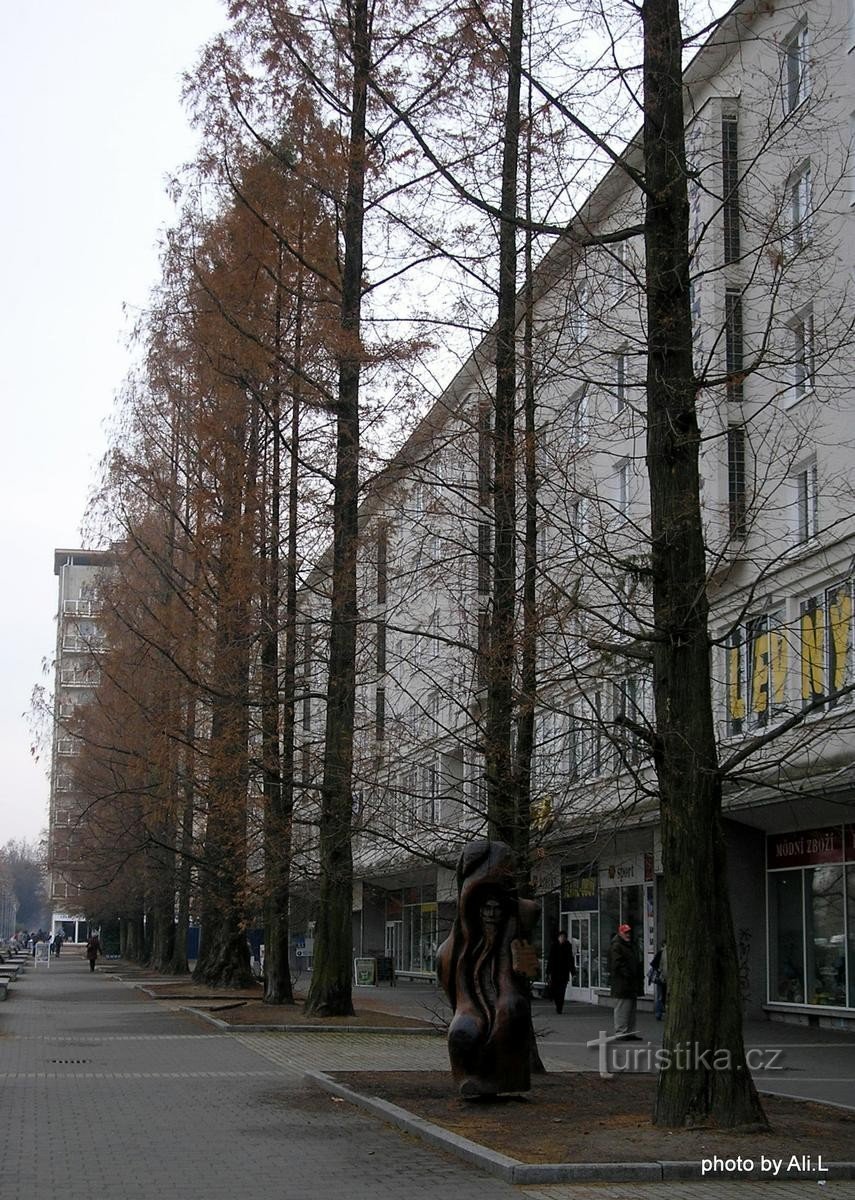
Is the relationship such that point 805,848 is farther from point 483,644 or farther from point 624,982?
point 483,644

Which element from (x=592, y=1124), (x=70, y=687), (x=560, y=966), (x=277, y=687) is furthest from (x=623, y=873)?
(x=70, y=687)

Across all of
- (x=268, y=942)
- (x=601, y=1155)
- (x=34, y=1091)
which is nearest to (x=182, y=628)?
(x=268, y=942)

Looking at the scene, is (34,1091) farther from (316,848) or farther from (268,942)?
(268,942)

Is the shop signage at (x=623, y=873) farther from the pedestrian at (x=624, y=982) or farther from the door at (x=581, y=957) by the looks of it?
the pedestrian at (x=624, y=982)

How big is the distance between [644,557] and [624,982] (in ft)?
31.8

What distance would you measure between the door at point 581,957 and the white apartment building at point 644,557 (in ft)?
9.49

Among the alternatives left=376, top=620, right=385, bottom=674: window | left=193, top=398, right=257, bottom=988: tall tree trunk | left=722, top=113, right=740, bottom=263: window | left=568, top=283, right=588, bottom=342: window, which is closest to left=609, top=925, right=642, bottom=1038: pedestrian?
left=376, top=620, right=385, bottom=674: window

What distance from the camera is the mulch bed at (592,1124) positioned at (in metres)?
9.77

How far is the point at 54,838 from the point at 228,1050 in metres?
43.4

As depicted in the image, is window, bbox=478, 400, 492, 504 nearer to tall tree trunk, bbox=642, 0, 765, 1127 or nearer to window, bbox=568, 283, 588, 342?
window, bbox=568, 283, 588, 342

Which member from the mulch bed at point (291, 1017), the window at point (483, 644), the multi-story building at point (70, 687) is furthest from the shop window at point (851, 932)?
the multi-story building at point (70, 687)

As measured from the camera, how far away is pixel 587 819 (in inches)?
562

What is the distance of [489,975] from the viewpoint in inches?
507

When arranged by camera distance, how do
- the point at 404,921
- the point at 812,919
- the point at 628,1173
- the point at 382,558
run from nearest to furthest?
the point at 628,1173 < the point at 382,558 < the point at 812,919 < the point at 404,921
